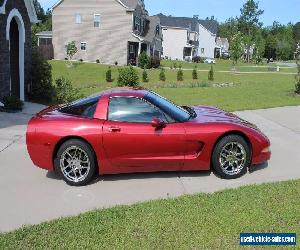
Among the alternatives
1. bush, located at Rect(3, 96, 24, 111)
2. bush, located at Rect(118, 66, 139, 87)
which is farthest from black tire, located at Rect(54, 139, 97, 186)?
bush, located at Rect(118, 66, 139, 87)

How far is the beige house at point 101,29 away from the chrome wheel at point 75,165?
38818 millimetres

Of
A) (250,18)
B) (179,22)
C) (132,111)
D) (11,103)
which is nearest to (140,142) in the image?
(132,111)

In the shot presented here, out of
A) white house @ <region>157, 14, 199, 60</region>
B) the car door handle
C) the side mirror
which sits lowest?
the car door handle

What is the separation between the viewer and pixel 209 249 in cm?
421

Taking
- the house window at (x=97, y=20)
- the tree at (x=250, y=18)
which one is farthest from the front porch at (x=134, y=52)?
the tree at (x=250, y=18)

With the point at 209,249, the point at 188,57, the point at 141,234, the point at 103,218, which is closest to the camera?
the point at 209,249

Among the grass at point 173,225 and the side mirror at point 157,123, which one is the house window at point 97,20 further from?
the grass at point 173,225

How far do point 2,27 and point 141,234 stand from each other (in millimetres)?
10255

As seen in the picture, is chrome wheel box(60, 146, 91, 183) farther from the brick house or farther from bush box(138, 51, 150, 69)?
bush box(138, 51, 150, 69)

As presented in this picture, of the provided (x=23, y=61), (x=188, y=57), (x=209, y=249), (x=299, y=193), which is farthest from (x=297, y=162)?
(x=188, y=57)

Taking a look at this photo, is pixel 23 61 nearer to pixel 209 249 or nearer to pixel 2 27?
pixel 2 27

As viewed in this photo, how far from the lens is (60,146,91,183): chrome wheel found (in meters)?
6.21

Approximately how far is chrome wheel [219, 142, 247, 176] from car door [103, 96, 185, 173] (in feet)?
2.25

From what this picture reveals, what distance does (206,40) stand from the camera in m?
81.1
